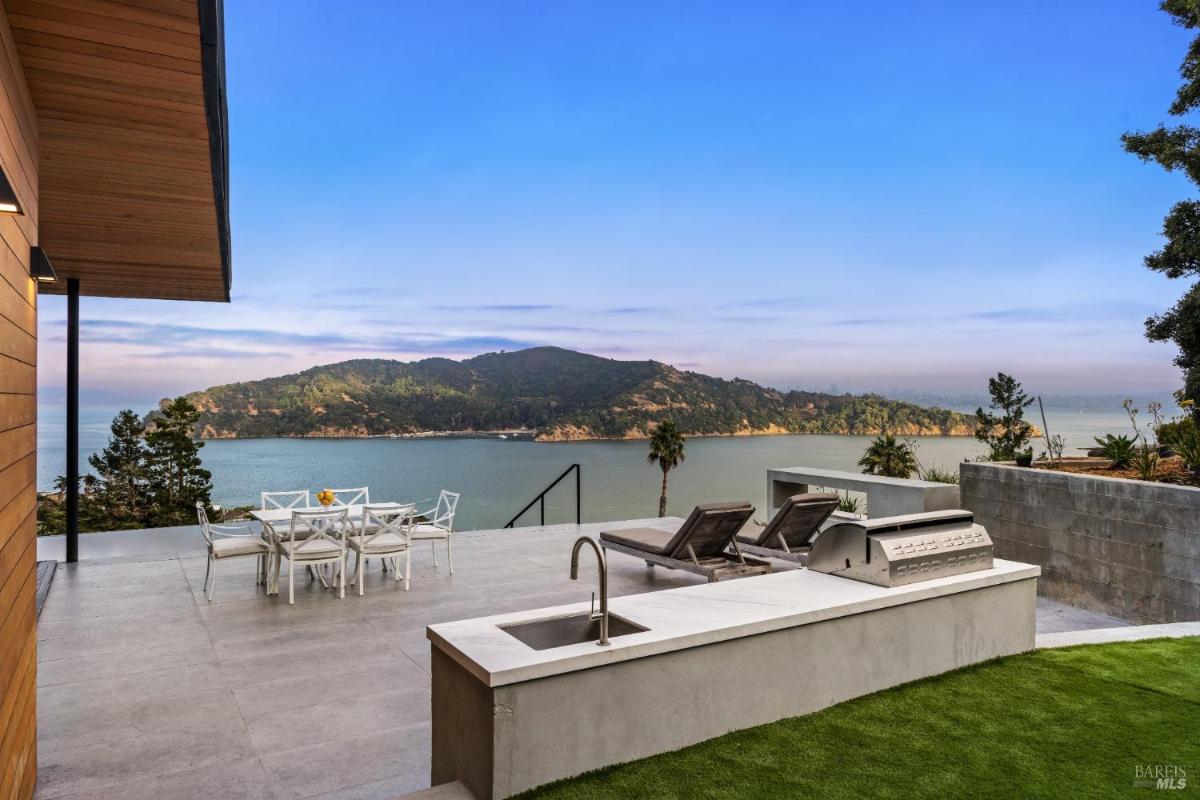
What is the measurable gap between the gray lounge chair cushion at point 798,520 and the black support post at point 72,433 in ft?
23.0

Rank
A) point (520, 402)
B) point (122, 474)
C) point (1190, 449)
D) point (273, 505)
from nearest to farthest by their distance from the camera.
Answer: point (1190, 449), point (273, 505), point (122, 474), point (520, 402)

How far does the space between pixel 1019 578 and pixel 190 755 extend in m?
4.19

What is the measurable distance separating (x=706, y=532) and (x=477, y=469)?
23.6 metres

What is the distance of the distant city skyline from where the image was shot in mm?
14758

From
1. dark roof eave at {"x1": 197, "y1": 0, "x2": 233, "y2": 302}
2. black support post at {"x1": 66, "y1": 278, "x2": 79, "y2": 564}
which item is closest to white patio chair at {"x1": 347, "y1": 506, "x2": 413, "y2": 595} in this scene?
dark roof eave at {"x1": 197, "y1": 0, "x2": 233, "y2": 302}

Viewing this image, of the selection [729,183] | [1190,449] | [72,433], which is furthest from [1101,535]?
[729,183]

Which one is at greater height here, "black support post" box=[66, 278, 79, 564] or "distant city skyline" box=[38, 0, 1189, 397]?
"distant city skyline" box=[38, 0, 1189, 397]

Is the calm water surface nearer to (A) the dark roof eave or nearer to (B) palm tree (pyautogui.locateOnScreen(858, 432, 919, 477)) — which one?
(B) palm tree (pyautogui.locateOnScreen(858, 432, 919, 477))

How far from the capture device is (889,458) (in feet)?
38.0

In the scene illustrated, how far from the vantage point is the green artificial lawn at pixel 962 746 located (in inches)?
104

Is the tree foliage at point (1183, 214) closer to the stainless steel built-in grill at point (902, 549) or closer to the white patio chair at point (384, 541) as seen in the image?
the stainless steel built-in grill at point (902, 549)

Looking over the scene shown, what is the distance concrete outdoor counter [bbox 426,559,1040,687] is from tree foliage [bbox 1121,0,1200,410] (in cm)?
652

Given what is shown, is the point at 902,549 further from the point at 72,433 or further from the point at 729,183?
the point at 729,183

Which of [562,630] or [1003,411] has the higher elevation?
[1003,411]
